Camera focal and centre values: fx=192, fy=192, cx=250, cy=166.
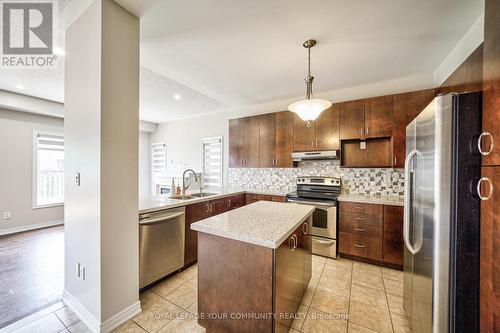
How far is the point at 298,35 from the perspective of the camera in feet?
6.40

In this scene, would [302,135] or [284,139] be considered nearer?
[302,135]

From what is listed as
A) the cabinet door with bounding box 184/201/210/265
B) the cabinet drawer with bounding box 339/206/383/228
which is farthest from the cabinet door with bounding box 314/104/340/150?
the cabinet door with bounding box 184/201/210/265

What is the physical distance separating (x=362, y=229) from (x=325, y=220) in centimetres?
50

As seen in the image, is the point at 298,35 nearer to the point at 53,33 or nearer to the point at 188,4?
the point at 188,4

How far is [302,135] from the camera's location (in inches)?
134

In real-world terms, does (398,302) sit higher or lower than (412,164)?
lower

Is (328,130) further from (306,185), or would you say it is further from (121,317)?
(121,317)

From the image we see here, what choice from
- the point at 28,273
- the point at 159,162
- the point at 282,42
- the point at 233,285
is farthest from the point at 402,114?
the point at 159,162

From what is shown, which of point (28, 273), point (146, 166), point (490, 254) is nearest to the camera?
point (490, 254)

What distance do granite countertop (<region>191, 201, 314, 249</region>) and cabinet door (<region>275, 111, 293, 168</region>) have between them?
167 cm

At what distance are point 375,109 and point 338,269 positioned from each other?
2.36 meters

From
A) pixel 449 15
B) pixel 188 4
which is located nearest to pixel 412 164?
pixel 449 15

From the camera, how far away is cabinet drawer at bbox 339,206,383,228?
267 centimetres

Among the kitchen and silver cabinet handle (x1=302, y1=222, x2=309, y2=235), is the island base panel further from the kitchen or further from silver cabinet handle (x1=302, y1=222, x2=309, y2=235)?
silver cabinet handle (x1=302, y1=222, x2=309, y2=235)
